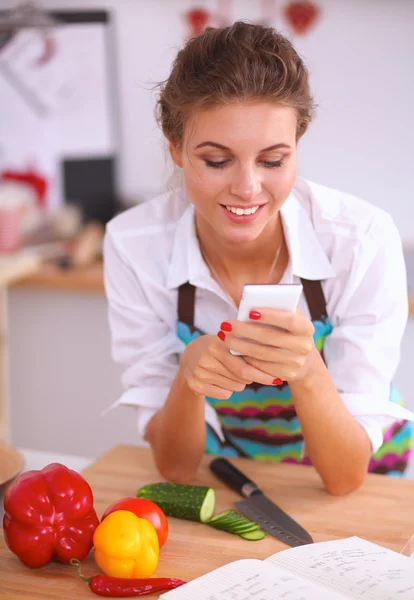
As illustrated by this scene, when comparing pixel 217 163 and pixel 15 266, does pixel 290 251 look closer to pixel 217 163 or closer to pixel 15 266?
pixel 217 163

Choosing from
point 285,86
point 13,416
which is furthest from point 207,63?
point 13,416

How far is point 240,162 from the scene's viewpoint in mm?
1219

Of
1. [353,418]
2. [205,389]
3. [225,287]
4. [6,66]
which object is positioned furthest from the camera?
[6,66]

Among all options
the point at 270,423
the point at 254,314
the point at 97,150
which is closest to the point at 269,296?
the point at 254,314

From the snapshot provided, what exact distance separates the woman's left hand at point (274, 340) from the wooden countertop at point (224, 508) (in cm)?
22

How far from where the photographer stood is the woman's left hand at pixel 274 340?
3.57 feet

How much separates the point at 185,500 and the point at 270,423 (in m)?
0.46

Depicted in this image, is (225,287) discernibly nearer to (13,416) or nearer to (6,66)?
(13,416)

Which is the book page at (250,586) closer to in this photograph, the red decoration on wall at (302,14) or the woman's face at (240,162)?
the woman's face at (240,162)

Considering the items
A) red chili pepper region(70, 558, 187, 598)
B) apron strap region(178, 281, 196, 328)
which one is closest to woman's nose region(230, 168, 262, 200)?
apron strap region(178, 281, 196, 328)

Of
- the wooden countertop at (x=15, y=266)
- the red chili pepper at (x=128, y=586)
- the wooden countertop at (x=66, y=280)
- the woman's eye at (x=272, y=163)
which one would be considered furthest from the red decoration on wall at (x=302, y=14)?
the red chili pepper at (x=128, y=586)

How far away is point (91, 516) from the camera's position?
42.7 inches

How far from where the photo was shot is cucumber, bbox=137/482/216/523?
46.3 inches

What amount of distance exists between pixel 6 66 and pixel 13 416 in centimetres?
146
